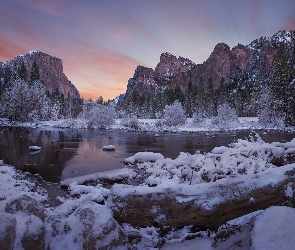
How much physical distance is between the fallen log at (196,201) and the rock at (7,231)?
4.41 ft

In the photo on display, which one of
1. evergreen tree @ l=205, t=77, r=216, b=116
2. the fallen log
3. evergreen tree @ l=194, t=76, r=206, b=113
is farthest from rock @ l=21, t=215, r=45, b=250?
evergreen tree @ l=194, t=76, r=206, b=113

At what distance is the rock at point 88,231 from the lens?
3.33 meters

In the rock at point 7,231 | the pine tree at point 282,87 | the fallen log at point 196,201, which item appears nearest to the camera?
the rock at point 7,231

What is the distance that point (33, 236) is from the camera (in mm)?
3201

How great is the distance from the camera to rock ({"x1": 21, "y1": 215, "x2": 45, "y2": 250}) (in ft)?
10.4

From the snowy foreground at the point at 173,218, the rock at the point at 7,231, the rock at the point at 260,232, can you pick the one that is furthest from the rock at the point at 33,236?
the rock at the point at 260,232

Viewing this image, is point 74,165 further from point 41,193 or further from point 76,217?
point 76,217

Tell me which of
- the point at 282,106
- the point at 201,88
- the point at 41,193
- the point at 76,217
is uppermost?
the point at 201,88

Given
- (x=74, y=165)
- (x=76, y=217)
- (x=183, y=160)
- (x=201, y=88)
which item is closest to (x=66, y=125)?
(x=74, y=165)

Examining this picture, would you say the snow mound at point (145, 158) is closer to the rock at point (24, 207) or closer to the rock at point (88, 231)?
the rock at point (24, 207)

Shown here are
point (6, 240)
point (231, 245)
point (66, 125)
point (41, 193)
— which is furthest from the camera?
point (66, 125)

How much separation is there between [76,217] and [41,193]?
11.3ft

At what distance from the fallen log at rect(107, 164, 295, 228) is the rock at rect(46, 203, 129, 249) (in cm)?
31

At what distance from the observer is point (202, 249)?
351cm
